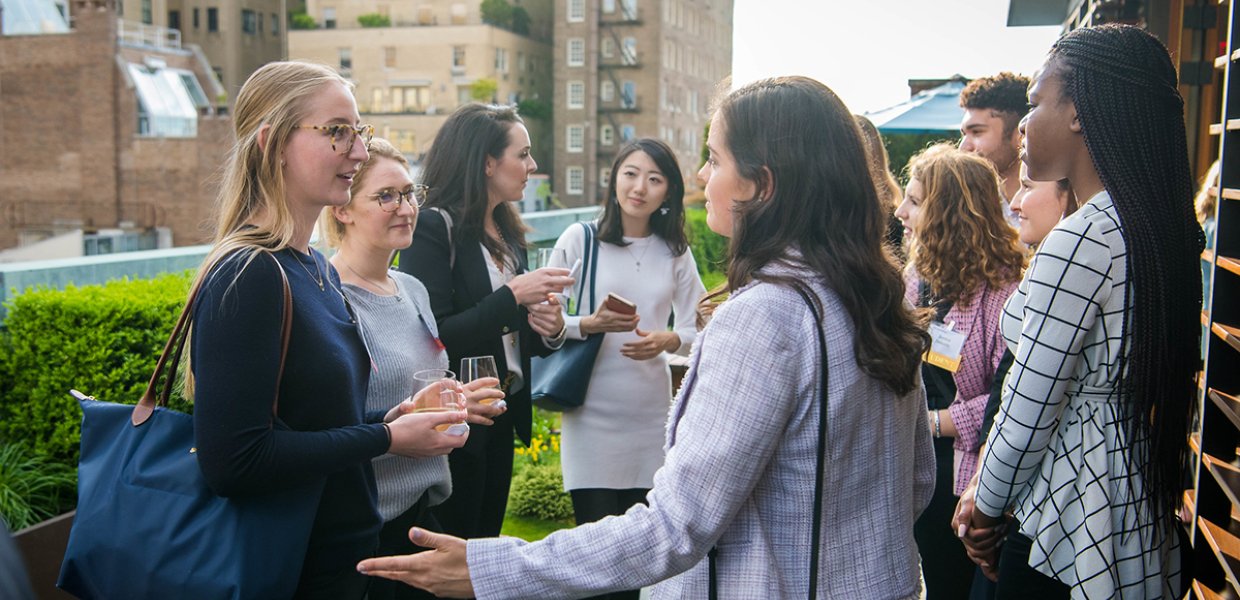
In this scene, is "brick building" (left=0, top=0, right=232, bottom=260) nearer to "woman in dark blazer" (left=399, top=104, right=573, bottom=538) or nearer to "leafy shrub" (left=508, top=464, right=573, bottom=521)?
"leafy shrub" (left=508, top=464, right=573, bottom=521)

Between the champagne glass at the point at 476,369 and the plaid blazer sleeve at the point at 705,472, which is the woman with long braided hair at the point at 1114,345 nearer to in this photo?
the plaid blazer sleeve at the point at 705,472

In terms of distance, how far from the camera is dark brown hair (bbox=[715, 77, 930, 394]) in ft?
6.29

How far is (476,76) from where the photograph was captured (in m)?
68.9

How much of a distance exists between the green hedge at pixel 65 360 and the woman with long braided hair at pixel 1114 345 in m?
4.03

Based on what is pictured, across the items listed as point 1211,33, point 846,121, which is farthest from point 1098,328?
point 1211,33

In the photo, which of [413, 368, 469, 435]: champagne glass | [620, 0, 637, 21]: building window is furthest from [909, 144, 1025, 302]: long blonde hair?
[620, 0, 637, 21]: building window

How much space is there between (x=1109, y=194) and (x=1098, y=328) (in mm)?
299

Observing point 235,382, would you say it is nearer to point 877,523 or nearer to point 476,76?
point 877,523

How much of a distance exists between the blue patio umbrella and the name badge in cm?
497

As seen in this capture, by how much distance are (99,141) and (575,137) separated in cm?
2952

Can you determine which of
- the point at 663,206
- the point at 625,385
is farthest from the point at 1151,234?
the point at 663,206

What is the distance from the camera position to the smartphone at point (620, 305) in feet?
14.2

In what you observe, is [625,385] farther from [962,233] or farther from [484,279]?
[962,233]

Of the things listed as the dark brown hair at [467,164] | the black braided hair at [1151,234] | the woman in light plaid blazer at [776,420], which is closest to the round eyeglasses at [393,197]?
the dark brown hair at [467,164]
